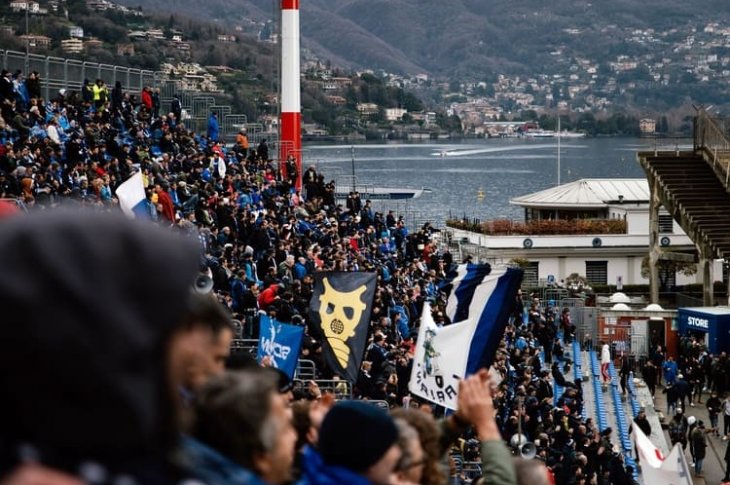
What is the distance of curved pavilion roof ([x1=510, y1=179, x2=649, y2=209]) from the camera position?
2392 inches

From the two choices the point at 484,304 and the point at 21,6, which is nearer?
the point at 484,304

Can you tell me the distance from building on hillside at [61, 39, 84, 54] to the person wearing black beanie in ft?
252

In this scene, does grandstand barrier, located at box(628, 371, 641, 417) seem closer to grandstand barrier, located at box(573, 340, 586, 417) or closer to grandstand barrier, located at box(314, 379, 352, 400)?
grandstand barrier, located at box(573, 340, 586, 417)

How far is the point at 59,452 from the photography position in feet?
6.82

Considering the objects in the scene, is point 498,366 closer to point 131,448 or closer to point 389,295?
point 389,295

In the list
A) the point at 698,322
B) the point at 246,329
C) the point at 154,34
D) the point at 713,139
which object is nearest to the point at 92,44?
the point at 154,34

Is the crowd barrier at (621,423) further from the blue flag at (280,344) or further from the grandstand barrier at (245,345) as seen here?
the blue flag at (280,344)

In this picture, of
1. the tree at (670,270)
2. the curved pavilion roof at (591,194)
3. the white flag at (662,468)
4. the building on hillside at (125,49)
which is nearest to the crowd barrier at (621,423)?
the white flag at (662,468)

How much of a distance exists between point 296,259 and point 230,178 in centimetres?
775

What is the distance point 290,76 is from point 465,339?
1742 inches

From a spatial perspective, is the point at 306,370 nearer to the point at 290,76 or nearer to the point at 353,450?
the point at 353,450

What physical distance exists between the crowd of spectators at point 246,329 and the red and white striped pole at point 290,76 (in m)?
10.6

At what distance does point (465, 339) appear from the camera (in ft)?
34.9

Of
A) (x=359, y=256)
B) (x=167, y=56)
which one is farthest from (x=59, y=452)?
(x=167, y=56)
